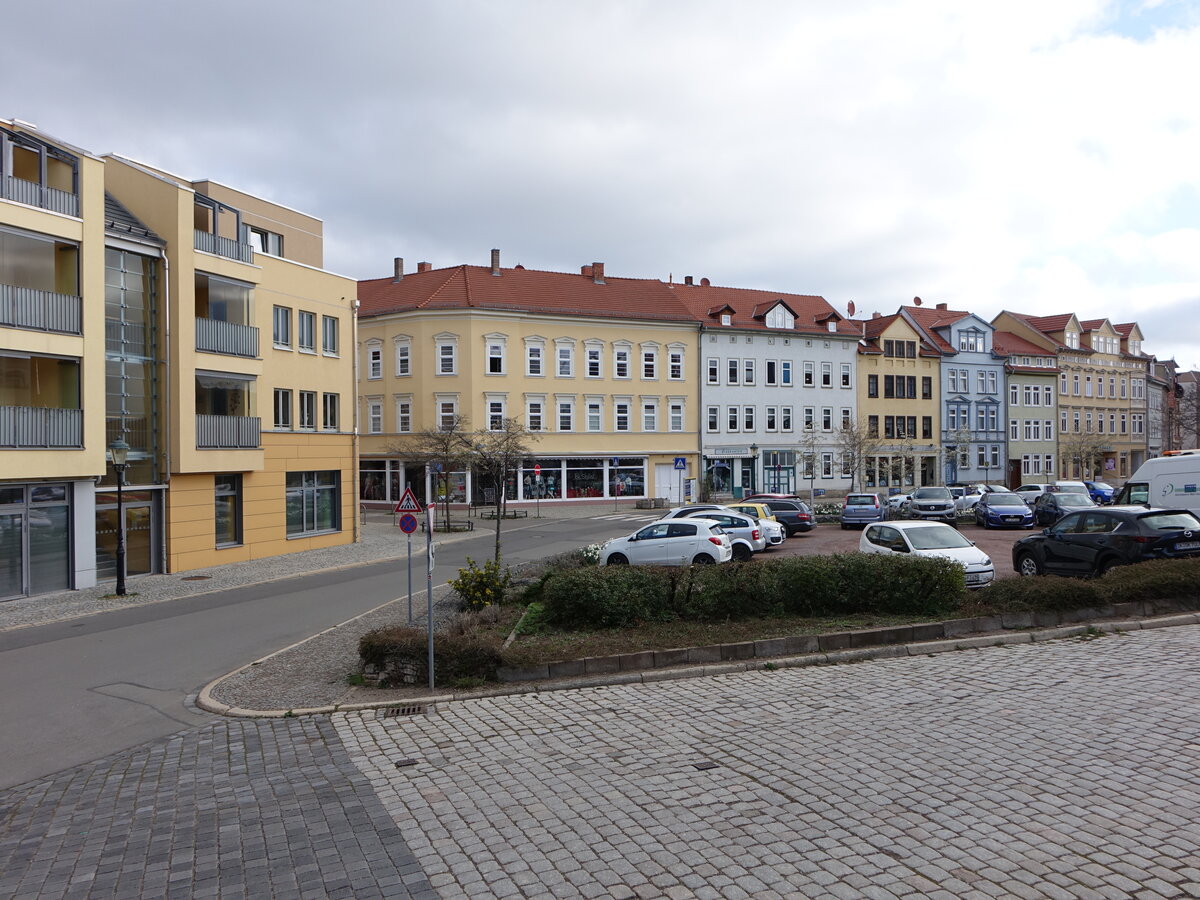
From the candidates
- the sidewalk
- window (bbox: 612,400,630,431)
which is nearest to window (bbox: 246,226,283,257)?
the sidewalk

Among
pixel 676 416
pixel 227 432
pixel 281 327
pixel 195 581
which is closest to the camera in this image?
pixel 195 581

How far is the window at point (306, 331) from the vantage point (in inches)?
1221

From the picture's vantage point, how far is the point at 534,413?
51844 millimetres

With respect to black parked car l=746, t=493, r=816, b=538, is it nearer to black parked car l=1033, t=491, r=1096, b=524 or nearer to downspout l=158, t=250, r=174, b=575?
black parked car l=1033, t=491, r=1096, b=524

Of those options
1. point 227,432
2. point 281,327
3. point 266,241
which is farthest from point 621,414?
point 227,432

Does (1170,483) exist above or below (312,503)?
above

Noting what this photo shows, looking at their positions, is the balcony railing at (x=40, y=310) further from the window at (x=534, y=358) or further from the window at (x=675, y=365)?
the window at (x=675, y=365)

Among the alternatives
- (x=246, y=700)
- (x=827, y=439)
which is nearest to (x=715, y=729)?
(x=246, y=700)

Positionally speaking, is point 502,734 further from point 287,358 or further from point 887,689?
point 287,358

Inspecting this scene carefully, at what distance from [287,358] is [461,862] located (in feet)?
88.8

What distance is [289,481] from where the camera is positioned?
30344mm

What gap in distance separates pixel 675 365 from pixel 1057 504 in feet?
90.7

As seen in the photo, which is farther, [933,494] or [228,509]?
[933,494]

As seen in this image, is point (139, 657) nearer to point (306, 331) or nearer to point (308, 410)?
point (308, 410)
